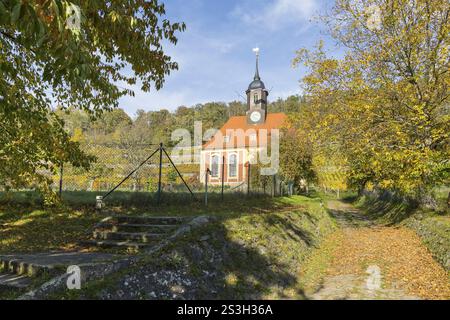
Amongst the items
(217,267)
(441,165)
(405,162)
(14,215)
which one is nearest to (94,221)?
(14,215)

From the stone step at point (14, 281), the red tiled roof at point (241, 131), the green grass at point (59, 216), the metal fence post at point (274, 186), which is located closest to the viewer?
the stone step at point (14, 281)

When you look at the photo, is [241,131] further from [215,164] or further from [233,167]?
[233,167]

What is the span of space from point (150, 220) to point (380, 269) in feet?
22.1

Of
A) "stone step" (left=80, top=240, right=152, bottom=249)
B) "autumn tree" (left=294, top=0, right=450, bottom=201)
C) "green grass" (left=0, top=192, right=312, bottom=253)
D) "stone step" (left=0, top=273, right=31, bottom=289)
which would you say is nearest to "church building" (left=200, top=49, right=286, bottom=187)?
"autumn tree" (left=294, top=0, right=450, bottom=201)

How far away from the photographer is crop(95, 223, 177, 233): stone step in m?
8.58

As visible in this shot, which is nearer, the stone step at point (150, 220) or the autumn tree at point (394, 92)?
the stone step at point (150, 220)

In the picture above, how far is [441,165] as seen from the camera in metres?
12.1

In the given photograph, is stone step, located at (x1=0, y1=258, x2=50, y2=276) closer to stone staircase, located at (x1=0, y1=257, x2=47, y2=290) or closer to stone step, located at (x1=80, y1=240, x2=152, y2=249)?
stone staircase, located at (x1=0, y1=257, x2=47, y2=290)

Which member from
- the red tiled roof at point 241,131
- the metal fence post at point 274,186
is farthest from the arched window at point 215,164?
the metal fence post at point 274,186

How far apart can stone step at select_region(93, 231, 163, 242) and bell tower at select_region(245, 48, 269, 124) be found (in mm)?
42117

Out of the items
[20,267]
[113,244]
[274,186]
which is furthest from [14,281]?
[274,186]

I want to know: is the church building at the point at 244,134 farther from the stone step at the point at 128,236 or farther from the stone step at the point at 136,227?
the stone step at the point at 128,236

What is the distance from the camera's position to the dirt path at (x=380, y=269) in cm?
794

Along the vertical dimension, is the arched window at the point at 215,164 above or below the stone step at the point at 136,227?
above
